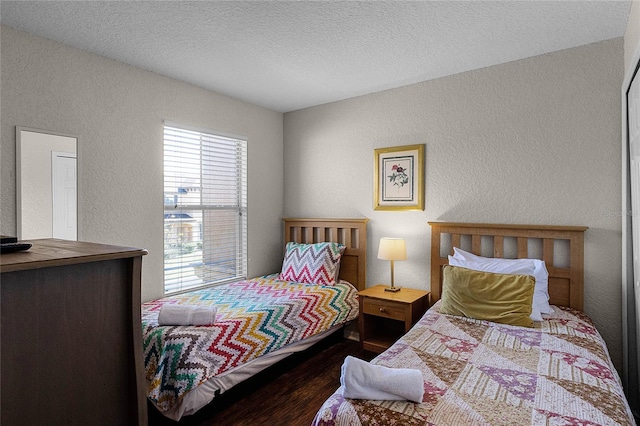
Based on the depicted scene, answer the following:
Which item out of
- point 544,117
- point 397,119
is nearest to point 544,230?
point 544,117

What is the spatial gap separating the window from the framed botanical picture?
1404 millimetres

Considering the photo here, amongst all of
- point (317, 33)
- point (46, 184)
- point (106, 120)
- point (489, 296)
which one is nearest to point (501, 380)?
point (489, 296)

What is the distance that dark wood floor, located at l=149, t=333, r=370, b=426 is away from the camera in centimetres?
226

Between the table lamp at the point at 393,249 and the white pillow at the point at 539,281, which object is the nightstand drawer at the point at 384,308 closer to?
the table lamp at the point at 393,249

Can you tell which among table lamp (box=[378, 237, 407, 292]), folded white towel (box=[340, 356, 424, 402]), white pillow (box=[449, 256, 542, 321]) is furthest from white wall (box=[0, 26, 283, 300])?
white pillow (box=[449, 256, 542, 321])

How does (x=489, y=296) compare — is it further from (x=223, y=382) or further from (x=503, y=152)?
(x=223, y=382)

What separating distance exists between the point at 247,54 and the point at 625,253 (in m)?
2.89

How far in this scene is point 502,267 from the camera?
2.62m

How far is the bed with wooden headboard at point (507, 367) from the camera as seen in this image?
138 centimetres

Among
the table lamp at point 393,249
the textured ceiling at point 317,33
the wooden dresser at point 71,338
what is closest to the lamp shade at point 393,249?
the table lamp at point 393,249

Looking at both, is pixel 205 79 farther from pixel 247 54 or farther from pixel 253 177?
pixel 253 177

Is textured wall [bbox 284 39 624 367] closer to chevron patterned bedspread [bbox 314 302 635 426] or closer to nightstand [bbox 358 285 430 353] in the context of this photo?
nightstand [bbox 358 285 430 353]

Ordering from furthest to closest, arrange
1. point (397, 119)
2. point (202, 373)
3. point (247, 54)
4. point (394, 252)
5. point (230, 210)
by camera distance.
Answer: point (230, 210)
point (397, 119)
point (394, 252)
point (247, 54)
point (202, 373)

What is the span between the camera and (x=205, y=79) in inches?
125
